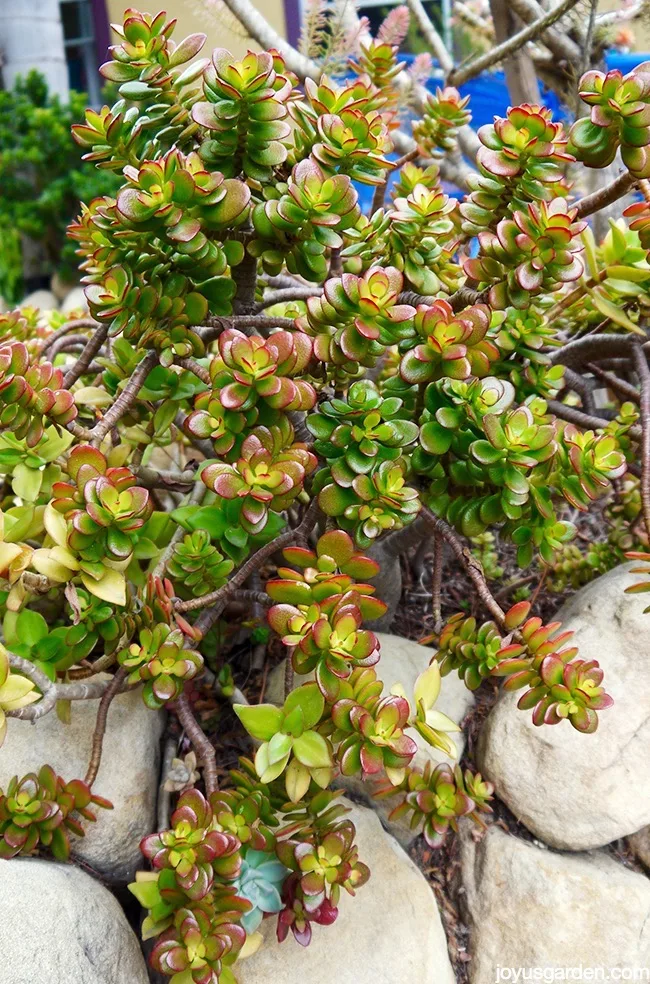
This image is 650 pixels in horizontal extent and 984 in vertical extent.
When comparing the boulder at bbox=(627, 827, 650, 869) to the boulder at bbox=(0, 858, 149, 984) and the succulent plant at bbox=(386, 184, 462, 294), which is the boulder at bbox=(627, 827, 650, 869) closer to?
the boulder at bbox=(0, 858, 149, 984)

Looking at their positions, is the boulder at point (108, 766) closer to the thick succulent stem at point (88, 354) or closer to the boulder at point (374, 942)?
the boulder at point (374, 942)

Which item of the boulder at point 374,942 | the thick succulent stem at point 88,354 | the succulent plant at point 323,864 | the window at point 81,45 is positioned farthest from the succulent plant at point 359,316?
the window at point 81,45

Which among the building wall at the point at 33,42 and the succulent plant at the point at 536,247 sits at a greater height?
the building wall at the point at 33,42

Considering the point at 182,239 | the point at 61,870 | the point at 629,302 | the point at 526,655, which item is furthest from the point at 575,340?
the point at 61,870

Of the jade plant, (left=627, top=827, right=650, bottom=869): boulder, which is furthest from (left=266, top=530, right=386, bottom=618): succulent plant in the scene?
(left=627, top=827, right=650, bottom=869): boulder

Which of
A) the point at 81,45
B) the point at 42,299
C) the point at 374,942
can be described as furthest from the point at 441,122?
the point at 81,45

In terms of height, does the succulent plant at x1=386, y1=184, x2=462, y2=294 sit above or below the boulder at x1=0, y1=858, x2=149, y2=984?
above
